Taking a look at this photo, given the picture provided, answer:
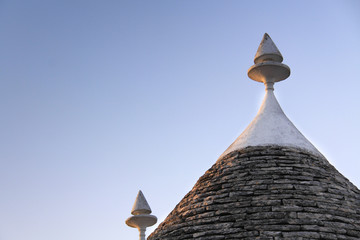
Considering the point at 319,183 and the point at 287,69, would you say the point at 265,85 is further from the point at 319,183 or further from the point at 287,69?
the point at 319,183

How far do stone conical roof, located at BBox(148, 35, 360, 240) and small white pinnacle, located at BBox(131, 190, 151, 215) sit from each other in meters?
3.50

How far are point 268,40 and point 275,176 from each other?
3.49 m

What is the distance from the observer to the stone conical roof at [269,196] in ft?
27.8

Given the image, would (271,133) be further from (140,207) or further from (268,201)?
(140,207)

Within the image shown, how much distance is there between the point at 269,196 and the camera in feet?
29.3

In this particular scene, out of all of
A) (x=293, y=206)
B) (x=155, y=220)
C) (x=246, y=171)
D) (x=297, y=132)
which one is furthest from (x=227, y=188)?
(x=155, y=220)

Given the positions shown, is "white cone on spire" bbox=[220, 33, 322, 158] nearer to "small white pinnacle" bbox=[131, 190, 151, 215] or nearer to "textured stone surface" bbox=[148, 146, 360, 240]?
"textured stone surface" bbox=[148, 146, 360, 240]

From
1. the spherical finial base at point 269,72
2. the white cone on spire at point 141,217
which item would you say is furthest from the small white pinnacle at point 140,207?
the spherical finial base at point 269,72

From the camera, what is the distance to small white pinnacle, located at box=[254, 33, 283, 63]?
1158 cm

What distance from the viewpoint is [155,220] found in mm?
13664

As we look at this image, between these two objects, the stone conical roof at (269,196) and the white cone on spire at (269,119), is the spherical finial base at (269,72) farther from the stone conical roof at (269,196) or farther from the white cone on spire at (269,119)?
the stone conical roof at (269,196)

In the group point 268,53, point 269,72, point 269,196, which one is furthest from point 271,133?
point 269,196

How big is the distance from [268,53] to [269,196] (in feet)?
11.6

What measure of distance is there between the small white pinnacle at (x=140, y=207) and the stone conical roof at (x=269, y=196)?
3.50 m
